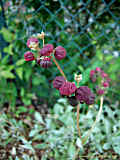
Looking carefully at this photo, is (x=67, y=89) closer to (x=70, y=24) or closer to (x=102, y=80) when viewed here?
(x=102, y=80)

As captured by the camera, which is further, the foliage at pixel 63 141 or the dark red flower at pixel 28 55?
the foliage at pixel 63 141

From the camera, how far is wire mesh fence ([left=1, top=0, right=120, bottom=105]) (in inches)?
49.1

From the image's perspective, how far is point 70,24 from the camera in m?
1.37

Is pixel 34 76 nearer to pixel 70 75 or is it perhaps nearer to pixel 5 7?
pixel 70 75

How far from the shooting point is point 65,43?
137 centimetres

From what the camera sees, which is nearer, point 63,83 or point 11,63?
point 63,83

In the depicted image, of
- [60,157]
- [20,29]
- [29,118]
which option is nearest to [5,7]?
[20,29]

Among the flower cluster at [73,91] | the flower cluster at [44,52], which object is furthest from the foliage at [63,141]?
the flower cluster at [44,52]

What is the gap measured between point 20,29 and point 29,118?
2.34ft

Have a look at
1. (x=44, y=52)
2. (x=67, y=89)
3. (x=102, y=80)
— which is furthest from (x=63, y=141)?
(x=44, y=52)

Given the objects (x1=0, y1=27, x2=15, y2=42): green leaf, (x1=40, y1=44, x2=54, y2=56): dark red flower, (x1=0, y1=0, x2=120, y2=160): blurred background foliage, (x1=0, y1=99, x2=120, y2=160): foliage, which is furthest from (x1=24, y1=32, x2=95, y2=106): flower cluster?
(x1=0, y1=27, x2=15, y2=42): green leaf

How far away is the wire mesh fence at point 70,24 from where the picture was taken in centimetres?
125

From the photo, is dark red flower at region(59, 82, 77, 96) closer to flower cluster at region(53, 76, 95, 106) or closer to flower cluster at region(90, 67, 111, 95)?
flower cluster at region(53, 76, 95, 106)

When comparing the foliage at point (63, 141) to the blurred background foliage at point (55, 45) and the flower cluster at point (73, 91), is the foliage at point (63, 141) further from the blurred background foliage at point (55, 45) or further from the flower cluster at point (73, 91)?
the flower cluster at point (73, 91)
